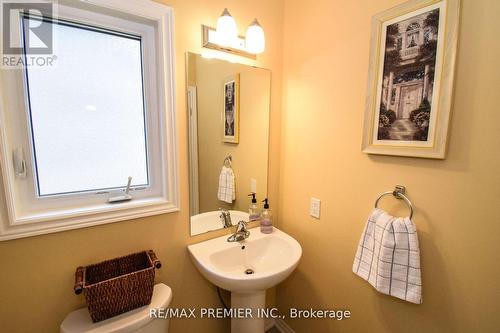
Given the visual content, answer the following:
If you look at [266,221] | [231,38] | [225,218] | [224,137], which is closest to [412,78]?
[231,38]

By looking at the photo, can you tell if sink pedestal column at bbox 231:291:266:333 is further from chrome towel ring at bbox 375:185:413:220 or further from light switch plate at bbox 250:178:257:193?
chrome towel ring at bbox 375:185:413:220

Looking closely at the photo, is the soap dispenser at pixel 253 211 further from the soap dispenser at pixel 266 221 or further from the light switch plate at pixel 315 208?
the light switch plate at pixel 315 208

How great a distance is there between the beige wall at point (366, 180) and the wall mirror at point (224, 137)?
0.20m

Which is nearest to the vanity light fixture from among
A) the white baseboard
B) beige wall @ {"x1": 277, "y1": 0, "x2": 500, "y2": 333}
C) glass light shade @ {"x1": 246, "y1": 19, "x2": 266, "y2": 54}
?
glass light shade @ {"x1": 246, "y1": 19, "x2": 266, "y2": 54}

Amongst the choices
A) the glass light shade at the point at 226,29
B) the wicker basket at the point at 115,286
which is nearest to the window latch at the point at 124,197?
the wicker basket at the point at 115,286

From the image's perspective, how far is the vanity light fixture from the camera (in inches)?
43.2

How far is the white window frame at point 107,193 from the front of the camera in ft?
2.76

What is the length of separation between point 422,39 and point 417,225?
0.77m

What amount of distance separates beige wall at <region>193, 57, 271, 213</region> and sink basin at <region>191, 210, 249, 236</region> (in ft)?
0.11

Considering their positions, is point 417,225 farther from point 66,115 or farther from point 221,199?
point 66,115

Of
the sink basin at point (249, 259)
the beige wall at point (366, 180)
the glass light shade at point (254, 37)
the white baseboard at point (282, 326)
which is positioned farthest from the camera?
the white baseboard at point (282, 326)

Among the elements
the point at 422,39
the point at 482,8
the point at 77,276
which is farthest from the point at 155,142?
the point at 482,8

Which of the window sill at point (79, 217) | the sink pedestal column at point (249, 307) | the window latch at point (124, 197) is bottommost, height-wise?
the sink pedestal column at point (249, 307)

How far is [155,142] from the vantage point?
1.16 metres
